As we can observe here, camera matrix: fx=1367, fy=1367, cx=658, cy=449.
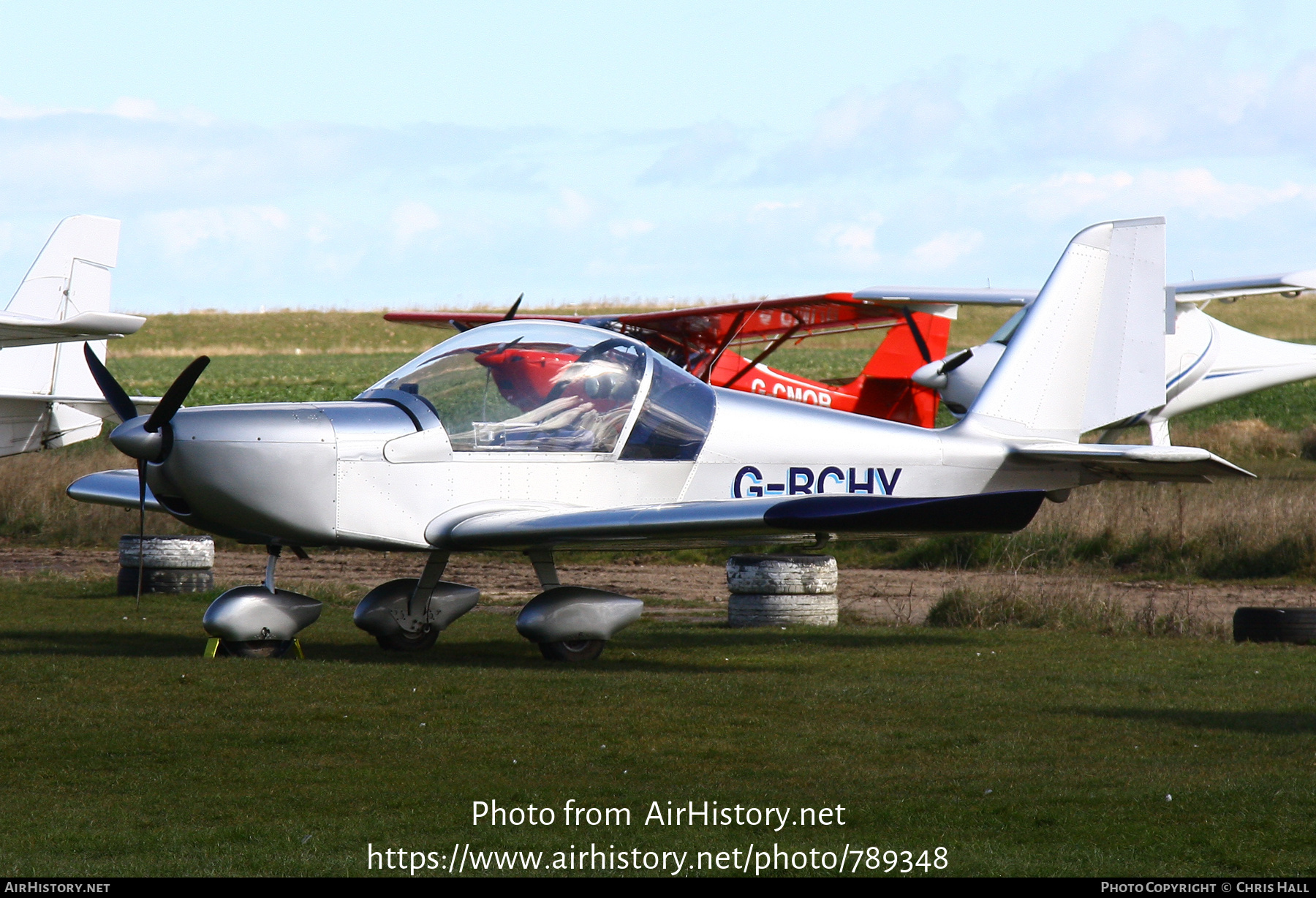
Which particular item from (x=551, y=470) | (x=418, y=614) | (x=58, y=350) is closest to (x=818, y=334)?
(x=58, y=350)

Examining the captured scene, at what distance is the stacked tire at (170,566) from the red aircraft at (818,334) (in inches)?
236

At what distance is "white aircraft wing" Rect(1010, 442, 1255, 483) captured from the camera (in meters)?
8.94

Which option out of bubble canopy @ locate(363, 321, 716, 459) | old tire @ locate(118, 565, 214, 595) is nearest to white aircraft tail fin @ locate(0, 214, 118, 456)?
old tire @ locate(118, 565, 214, 595)

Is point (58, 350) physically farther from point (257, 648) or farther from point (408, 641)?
point (257, 648)

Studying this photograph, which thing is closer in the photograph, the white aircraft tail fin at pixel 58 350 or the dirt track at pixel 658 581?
the dirt track at pixel 658 581

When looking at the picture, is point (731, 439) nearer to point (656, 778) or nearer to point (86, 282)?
point (656, 778)

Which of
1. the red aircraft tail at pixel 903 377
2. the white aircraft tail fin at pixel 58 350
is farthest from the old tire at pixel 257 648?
the red aircraft tail at pixel 903 377

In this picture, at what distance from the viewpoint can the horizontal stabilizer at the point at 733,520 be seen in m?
7.57

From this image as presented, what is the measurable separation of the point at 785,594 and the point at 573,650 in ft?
8.44

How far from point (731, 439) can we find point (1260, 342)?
1572cm

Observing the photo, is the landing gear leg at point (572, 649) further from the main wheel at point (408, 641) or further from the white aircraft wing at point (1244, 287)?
the white aircraft wing at point (1244, 287)

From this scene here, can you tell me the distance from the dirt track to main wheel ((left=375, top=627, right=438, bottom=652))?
10.2 feet

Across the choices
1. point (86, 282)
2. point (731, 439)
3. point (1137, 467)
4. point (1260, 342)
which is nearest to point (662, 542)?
point (731, 439)

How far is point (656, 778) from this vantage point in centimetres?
562
